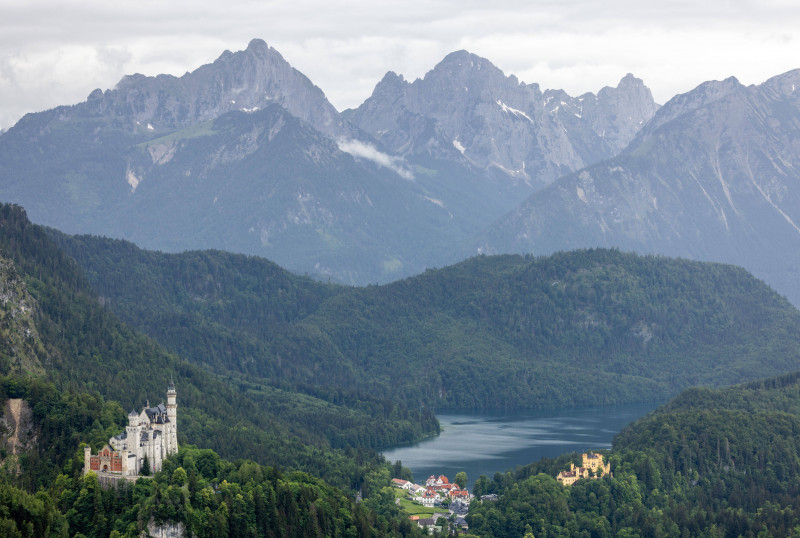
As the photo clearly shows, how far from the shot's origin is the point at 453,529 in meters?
172

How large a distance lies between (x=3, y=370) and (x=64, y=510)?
183 ft

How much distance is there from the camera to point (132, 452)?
140625 millimetres

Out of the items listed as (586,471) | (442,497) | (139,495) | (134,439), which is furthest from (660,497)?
(139,495)

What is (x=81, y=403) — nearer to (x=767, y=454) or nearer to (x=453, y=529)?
(x=453, y=529)

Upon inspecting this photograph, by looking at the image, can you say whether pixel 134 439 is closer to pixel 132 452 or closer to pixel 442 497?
pixel 132 452

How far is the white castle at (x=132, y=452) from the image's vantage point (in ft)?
459

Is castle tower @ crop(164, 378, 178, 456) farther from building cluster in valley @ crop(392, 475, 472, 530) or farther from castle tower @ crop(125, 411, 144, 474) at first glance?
building cluster in valley @ crop(392, 475, 472, 530)

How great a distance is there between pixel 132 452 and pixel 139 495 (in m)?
5.08

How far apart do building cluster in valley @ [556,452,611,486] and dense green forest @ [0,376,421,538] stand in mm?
26150

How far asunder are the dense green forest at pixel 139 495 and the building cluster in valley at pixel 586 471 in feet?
85.8

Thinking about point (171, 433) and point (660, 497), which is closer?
point (171, 433)

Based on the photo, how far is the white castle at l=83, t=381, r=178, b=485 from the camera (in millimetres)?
139875

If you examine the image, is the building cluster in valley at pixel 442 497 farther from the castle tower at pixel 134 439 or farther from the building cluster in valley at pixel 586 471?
the castle tower at pixel 134 439

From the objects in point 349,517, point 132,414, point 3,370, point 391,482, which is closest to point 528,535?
point 349,517
